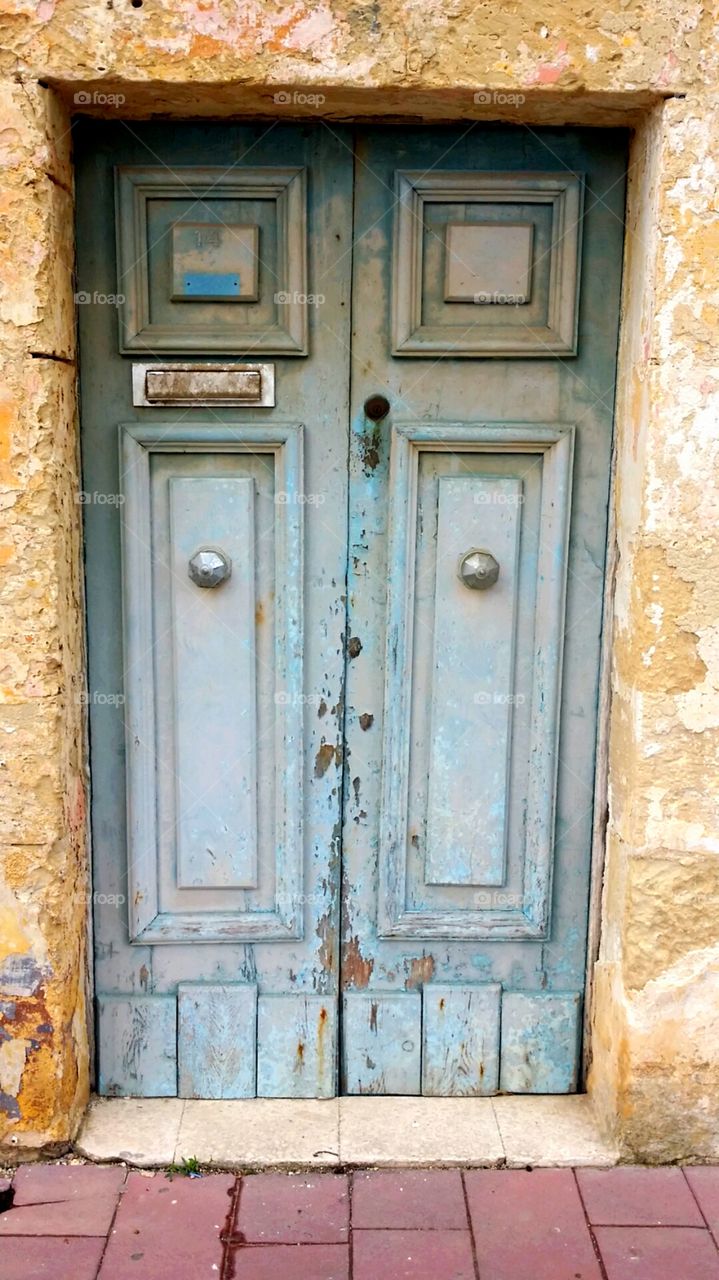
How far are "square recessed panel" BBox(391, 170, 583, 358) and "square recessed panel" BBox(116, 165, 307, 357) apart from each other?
242mm

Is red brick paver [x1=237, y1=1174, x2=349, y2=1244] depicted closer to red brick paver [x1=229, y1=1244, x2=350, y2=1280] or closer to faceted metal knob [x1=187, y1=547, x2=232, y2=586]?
red brick paver [x1=229, y1=1244, x2=350, y2=1280]

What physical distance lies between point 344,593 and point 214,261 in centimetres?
80

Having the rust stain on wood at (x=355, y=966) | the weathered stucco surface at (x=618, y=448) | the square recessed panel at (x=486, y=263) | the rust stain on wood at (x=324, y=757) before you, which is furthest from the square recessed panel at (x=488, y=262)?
the rust stain on wood at (x=355, y=966)

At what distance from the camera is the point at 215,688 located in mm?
2514

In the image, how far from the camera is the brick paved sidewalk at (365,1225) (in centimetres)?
217

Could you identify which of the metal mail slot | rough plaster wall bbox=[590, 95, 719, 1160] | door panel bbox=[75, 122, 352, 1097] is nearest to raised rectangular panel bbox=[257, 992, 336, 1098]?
door panel bbox=[75, 122, 352, 1097]

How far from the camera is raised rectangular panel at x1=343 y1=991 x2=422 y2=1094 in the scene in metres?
2.65

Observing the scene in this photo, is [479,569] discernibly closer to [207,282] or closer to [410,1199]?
[207,282]

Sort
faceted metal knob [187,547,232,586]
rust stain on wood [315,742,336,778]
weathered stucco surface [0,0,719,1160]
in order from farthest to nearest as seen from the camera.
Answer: rust stain on wood [315,742,336,778], faceted metal knob [187,547,232,586], weathered stucco surface [0,0,719,1160]

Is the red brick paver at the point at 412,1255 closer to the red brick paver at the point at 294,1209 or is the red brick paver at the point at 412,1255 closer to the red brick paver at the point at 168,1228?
the red brick paver at the point at 294,1209

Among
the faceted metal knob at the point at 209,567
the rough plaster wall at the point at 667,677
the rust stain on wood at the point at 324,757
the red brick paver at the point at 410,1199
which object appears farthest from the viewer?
the rust stain on wood at the point at 324,757

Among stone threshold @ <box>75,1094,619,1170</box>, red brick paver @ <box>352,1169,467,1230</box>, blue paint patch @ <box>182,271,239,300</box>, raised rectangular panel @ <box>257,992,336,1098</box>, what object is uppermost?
blue paint patch @ <box>182,271,239,300</box>

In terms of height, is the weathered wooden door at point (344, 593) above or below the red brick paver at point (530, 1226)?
above

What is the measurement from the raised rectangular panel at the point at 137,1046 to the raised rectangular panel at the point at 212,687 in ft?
0.59
